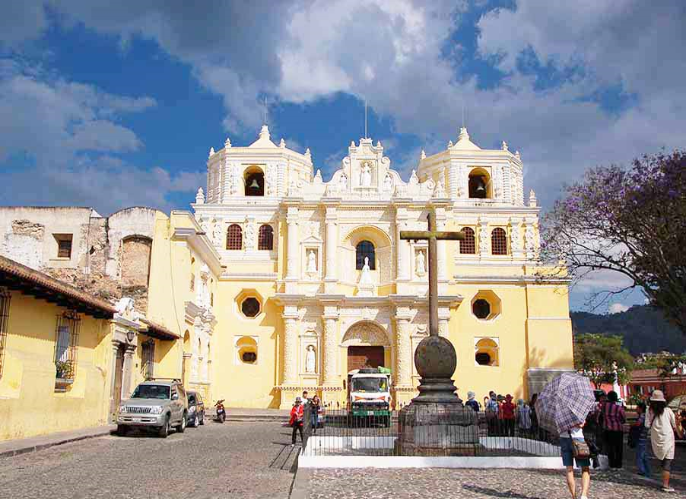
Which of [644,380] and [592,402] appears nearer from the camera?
[592,402]

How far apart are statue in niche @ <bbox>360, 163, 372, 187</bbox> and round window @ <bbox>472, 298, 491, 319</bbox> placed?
865 centimetres

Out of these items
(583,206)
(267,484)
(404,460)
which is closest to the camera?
(267,484)

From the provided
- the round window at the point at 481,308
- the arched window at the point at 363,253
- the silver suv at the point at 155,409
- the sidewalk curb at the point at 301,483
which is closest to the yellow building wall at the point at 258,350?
the arched window at the point at 363,253

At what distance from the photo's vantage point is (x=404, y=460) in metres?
11.7

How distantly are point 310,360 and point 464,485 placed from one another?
24.2 meters

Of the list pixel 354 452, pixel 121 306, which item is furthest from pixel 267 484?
pixel 121 306

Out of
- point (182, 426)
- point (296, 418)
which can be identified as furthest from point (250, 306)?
point (296, 418)

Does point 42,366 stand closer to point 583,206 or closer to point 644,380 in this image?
point 583,206

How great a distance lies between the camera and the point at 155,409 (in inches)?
672

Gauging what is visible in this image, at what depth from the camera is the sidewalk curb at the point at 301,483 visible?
29.2 feet

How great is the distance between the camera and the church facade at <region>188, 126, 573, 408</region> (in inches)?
1320

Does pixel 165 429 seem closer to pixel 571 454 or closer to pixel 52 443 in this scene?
pixel 52 443

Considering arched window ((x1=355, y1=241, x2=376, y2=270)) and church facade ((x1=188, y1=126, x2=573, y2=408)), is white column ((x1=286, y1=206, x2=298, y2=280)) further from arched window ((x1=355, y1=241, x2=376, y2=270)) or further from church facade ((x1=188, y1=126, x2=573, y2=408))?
arched window ((x1=355, y1=241, x2=376, y2=270))

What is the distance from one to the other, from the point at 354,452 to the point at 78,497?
6175 millimetres
